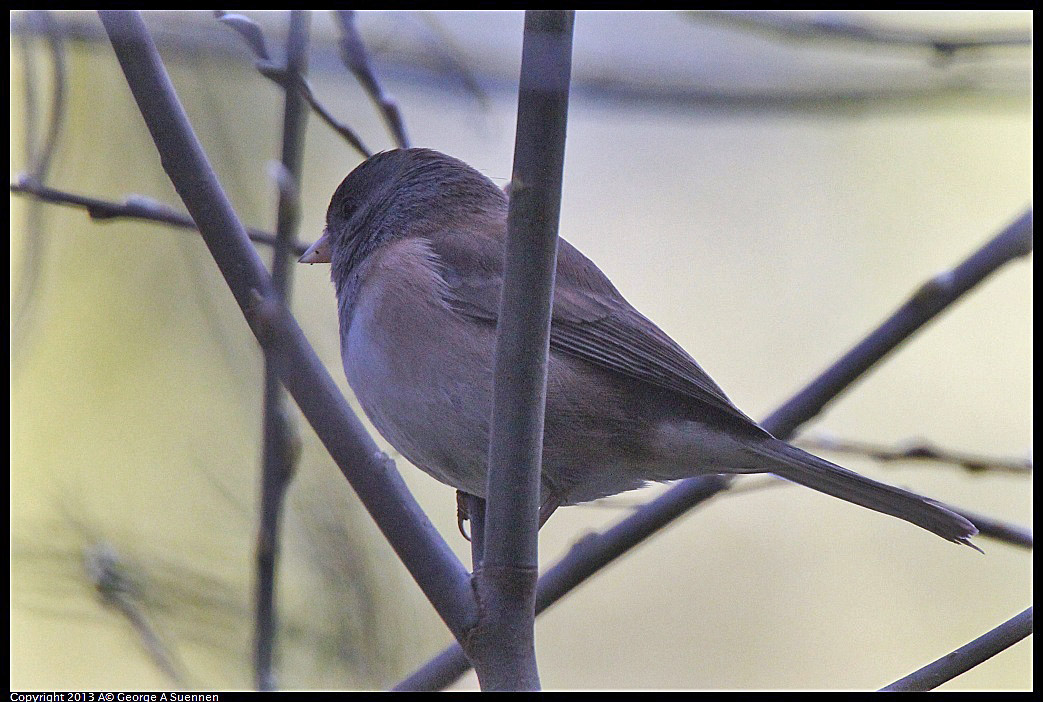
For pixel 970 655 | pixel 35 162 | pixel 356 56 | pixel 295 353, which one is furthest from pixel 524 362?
pixel 35 162

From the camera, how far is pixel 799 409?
7.11 feet

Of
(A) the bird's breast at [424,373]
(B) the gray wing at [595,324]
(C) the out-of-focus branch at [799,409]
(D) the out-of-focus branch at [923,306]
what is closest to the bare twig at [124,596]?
(C) the out-of-focus branch at [799,409]

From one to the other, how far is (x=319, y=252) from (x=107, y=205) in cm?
121

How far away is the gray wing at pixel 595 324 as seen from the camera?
2.47 meters

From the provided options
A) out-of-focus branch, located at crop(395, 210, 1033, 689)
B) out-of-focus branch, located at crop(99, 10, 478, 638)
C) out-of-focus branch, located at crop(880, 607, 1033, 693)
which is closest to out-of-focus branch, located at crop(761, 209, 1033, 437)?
out-of-focus branch, located at crop(395, 210, 1033, 689)

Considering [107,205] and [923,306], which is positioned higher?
[107,205]

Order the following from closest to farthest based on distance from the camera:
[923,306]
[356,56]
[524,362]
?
[524,362] < [923,306] < [356,56]

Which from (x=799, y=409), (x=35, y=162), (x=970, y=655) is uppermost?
(x=35, y=162)

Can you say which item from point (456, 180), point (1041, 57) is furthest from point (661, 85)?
point (456, 180)

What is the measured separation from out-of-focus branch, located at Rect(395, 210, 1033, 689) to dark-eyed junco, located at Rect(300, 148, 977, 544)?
0.18 m

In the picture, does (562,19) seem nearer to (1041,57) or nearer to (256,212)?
(1041,57)

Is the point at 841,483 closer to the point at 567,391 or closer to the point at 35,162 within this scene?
the point at 567,391

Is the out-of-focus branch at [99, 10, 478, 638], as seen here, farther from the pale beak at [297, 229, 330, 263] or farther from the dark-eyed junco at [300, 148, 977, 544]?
the pale beak at [297, 229, 330, 263]

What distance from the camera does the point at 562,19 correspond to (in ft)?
4.45
